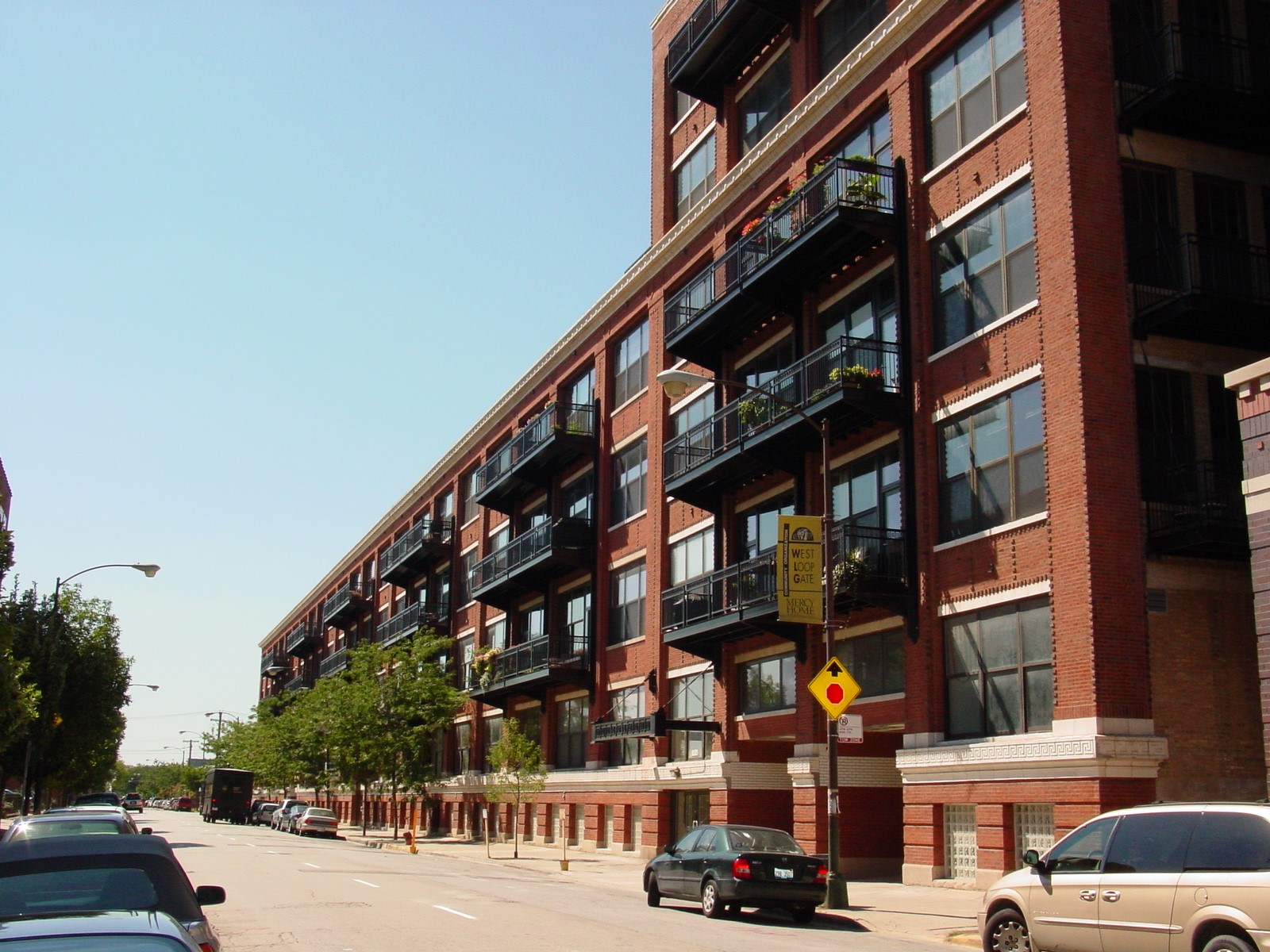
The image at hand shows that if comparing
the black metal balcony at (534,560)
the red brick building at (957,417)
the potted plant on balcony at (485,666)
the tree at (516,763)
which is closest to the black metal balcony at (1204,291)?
the red brick building at (957,417)

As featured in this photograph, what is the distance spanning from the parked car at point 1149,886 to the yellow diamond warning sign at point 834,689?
307 inches

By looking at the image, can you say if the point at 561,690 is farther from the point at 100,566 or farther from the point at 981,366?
the point at 981,366

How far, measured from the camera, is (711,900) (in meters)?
19.8

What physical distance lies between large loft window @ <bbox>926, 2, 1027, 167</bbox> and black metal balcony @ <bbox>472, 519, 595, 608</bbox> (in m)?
19.7

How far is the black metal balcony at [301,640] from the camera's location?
9431cm

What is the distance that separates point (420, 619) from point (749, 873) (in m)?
42.3

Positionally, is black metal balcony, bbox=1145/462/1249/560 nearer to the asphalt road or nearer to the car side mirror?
the asphalt road

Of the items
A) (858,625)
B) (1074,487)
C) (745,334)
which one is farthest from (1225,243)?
(745,334)

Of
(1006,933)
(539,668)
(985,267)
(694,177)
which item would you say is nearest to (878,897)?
(1006,933)

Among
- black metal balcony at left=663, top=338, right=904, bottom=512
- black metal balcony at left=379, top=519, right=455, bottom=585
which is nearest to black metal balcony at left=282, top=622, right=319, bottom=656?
black metal balcony at left=379, top=519, right=455, bottom=585

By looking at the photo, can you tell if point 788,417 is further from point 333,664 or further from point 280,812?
point 333,664

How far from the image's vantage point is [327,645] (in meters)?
92.4

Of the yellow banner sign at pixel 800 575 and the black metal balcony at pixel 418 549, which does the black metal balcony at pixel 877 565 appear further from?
the black metal balcony at pixel 418 549

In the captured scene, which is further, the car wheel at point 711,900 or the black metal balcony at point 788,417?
the black metal balcony at point 788,417
